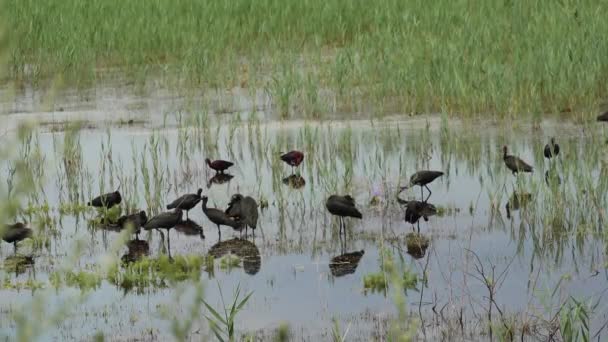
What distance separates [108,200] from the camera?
28.7 ft

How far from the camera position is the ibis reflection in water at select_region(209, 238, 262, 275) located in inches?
286

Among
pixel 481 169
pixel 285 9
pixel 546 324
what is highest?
pixel 285 9

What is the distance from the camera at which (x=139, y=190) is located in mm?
9625

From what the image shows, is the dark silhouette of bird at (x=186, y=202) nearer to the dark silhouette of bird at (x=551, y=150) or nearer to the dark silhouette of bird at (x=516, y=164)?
the dark silhouette of bird at (x=516, y=164)

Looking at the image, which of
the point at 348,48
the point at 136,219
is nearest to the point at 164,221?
the point at 136,219

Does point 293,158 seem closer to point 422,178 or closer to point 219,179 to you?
point 219,179

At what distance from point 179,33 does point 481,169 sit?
777 cm

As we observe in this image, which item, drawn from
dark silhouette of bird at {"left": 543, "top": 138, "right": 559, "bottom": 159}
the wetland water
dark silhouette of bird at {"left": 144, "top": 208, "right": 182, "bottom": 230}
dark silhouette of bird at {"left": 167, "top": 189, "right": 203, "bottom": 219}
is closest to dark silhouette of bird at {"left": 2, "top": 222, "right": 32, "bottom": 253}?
the wetland water

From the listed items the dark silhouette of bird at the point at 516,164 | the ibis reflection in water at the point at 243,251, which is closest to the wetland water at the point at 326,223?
the ibis reflection in water at the point at 243,251

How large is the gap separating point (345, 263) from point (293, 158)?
2.55 m

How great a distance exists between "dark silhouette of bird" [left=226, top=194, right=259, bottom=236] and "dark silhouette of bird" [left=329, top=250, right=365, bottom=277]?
783mm

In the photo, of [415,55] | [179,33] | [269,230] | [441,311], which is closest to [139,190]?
[269,230]

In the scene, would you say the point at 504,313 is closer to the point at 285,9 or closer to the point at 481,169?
the point at 481,169

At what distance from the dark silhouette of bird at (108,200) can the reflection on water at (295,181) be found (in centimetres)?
134
